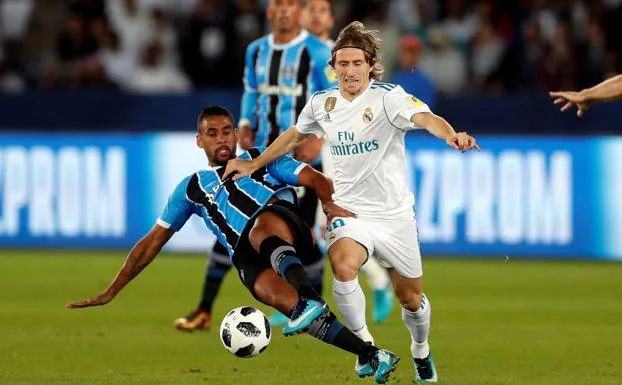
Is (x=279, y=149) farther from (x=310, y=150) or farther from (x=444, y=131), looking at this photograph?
(x=310, y=150)

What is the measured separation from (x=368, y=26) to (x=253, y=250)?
951 cm

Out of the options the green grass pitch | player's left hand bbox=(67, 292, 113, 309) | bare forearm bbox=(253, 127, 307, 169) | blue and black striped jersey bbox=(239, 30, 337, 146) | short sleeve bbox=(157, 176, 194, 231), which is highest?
blue and black striped jersey bbox=(239, 30, 337, 146)

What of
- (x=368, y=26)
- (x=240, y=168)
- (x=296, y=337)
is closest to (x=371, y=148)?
(x=240, y=168)

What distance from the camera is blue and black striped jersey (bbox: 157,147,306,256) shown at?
295 inches

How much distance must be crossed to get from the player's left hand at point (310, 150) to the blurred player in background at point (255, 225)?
3.77 ft

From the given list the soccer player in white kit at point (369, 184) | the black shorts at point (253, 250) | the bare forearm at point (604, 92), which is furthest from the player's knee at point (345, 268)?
the bare forearm at point (604, 92)

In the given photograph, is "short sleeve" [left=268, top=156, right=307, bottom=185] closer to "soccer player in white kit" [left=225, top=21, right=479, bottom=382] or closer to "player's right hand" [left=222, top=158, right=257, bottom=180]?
"player's right hand" [left=222, top=158, right=257, bottom=180]

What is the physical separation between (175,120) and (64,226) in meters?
1.66

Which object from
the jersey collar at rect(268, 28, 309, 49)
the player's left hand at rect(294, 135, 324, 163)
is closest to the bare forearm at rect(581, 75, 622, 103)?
the player's left hand at rect(294, 135, 324, 163)

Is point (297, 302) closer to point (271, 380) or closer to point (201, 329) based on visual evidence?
point (271, 380)

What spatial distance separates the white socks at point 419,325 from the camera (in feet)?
23.7

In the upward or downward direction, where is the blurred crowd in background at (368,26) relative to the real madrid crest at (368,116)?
upward

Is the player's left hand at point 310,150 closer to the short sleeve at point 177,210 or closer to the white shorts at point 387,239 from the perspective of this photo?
the short sleeve at point 177,210

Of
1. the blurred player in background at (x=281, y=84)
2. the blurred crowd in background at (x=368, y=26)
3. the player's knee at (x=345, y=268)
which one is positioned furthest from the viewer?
the blurred crowd in background at (x=368, y=26)
